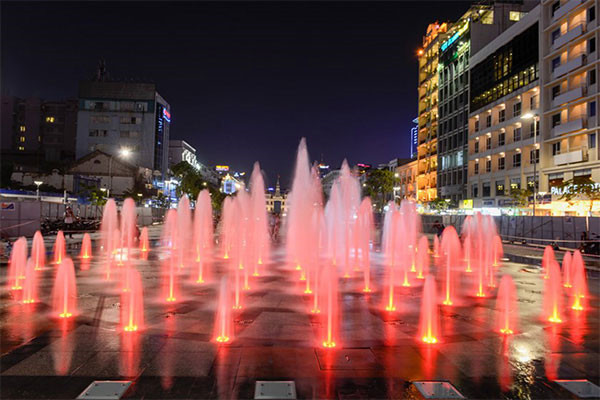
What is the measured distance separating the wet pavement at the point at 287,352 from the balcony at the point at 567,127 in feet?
118

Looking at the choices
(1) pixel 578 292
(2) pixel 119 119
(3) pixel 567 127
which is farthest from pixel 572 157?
(2) pixel 119 119

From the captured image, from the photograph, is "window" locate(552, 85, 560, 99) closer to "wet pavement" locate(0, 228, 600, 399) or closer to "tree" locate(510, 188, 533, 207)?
"tree" locate(510, 188, 533, 207)

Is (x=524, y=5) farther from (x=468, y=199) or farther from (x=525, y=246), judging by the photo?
(x=525, y=246)

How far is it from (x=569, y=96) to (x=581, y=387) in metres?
43.9

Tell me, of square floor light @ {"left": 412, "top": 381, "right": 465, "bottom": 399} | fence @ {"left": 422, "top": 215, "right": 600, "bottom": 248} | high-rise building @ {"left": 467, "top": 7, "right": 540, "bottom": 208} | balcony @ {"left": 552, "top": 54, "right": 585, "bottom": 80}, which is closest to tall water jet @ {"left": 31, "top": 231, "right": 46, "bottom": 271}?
square floor light @ {"left": 412, "top": 381, "right": 465, "bottom": 399}

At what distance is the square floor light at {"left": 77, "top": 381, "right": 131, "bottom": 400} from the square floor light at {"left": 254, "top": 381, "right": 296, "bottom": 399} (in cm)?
174

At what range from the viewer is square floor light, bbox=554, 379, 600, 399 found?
17.1 ft

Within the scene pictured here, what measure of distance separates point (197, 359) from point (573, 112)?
47.1 meters

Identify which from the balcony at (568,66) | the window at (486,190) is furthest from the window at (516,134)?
the balcony at (568,66)

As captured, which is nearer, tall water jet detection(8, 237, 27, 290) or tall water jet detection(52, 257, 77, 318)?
tall water jet detection(52, 257, 77, 318)

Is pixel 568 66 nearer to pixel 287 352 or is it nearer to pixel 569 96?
pixel 569 96

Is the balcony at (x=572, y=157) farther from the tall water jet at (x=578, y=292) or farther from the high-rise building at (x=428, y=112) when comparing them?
the high-rise building at (x=428, y=112)

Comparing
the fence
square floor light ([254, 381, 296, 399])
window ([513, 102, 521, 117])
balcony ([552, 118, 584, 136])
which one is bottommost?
square floor light ([254, 381, 296, 399])

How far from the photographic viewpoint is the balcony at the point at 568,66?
39.0 metres
